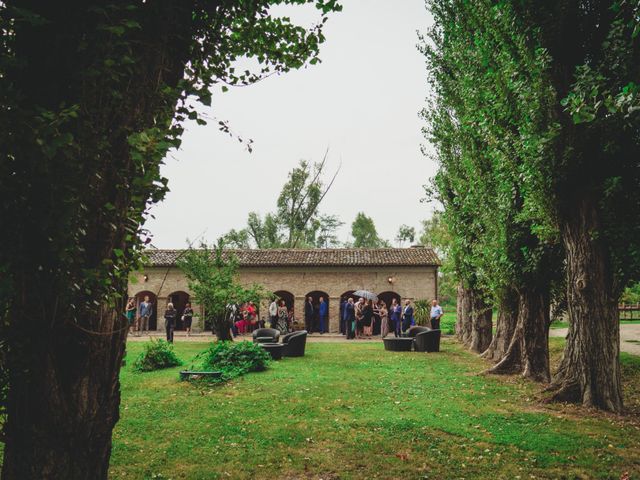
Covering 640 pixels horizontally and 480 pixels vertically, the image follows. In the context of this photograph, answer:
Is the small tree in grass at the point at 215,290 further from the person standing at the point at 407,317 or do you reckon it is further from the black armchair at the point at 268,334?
the person standing at the point at 407,317

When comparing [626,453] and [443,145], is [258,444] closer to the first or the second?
[626,453]

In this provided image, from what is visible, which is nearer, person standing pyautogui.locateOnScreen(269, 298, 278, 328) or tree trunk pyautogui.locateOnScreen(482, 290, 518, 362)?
tree trunk pyautogui.locateOnScreen(482, 290, 518, 362)

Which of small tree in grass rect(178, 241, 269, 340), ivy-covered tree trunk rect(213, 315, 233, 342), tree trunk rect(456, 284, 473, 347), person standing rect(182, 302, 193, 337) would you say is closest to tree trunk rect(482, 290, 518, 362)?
tree trunk rect(456, 284, 473, 347)

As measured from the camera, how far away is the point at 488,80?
10180 millimetres

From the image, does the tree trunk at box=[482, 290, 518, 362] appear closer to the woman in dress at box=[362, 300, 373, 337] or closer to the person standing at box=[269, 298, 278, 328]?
the woman in dress at box=[362, 300, 373, 337]

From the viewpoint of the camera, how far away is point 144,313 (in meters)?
23.1

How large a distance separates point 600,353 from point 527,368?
124 inches

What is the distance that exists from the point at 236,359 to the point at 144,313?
1301 cm

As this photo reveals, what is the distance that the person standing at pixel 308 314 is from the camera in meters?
25.0

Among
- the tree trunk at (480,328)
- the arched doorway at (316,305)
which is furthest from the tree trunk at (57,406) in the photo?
the arched doorway at (316,305)

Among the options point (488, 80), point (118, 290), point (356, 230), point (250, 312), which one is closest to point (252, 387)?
point (118, 290)

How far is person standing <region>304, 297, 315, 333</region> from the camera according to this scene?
25016 mm

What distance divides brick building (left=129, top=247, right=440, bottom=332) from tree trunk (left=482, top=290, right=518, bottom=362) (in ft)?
39.3

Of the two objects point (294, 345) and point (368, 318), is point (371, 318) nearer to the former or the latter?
point (368, 318)
